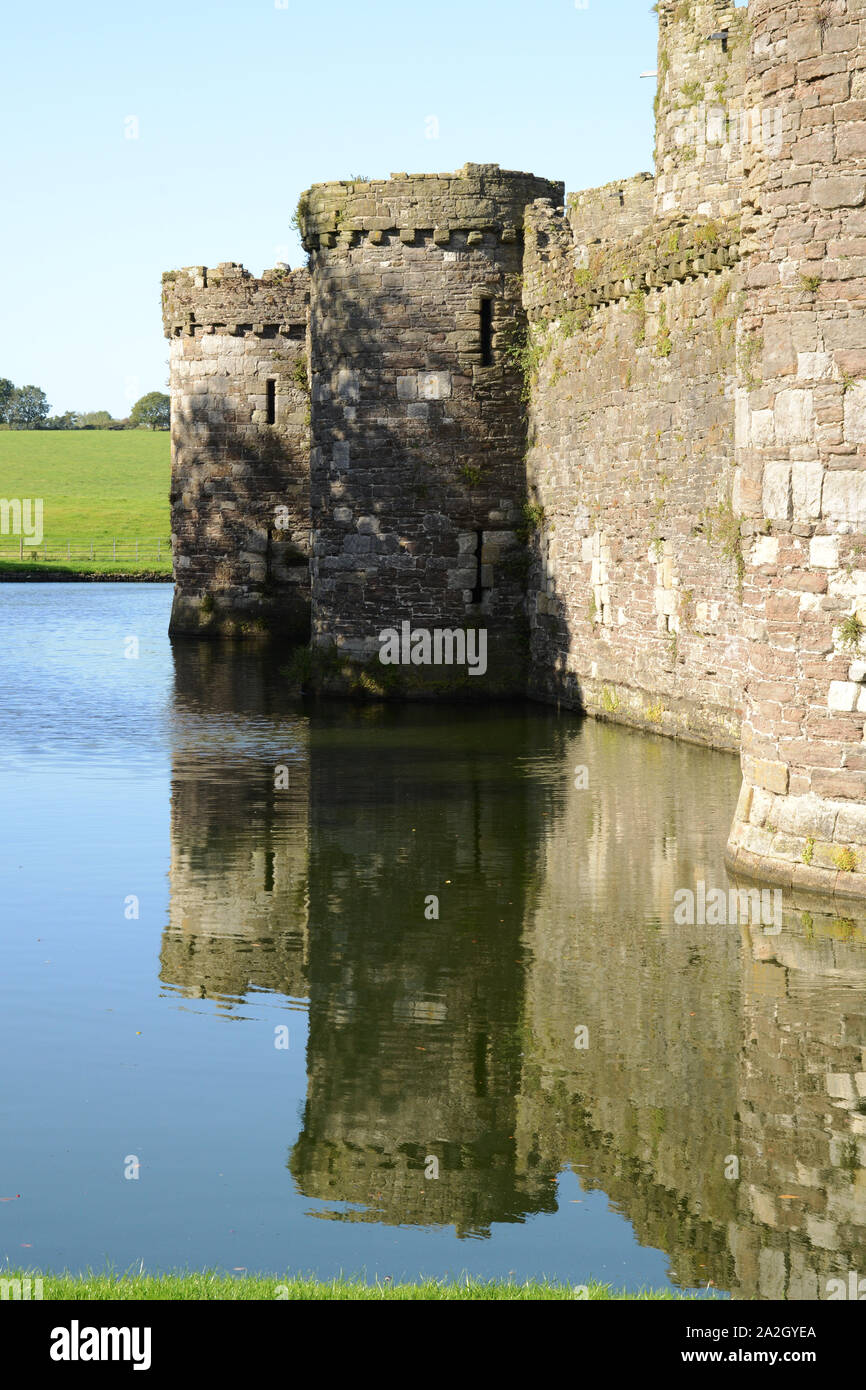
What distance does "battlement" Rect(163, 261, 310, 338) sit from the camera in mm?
30703

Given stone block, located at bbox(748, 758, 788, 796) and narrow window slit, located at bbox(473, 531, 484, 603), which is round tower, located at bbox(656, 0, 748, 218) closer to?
narrow window slit, located at bbox(473, 531, 484, 603)

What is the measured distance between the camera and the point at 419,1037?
848cm

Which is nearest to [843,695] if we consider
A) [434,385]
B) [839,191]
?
[839,191]

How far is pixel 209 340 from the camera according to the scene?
31.6m

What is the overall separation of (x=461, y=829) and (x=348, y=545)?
345 inches

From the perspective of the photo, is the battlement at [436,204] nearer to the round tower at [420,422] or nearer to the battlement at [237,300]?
the round tower at [420,422]

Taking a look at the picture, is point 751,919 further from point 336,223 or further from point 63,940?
point 336,223

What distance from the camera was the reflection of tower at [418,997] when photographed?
22.1ft

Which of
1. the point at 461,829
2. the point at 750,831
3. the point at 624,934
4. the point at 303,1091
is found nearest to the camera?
the point at 303,1091

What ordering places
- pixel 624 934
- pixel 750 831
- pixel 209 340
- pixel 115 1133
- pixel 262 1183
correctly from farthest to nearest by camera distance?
pixel 209 340
pixel 750 831
pixel 624 934
pixel 115 1133
pixel 262 1183

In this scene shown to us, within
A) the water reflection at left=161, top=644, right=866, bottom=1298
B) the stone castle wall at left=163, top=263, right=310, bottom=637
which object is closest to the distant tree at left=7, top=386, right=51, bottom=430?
the stone castle wall at left=163, top=263, right=310, bottom=637

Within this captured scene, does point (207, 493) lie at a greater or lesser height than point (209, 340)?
lesser

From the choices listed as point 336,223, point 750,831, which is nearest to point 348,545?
point 336,223

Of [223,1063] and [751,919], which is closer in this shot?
[223,1063]
